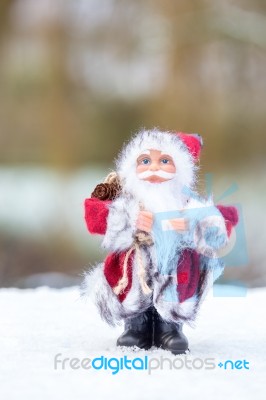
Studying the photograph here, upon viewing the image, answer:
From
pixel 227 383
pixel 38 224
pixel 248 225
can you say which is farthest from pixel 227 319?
pixel 38 224

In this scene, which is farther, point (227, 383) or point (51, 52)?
point (51, 52)

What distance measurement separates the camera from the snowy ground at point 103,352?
483 mm

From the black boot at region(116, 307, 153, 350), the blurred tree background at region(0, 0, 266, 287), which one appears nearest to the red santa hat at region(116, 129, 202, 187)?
the black boot at region(116, 307, 153, 350)

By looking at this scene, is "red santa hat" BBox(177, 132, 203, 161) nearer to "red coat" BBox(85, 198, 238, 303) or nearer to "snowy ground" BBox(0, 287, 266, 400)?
"red coat" BBox(85, 198, 238, 303)

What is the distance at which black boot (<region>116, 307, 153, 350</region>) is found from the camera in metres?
0.63

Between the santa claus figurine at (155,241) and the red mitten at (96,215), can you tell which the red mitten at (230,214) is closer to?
the santa claus figurine at (155,241)

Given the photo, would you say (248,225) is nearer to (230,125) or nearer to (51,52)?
(230,125)

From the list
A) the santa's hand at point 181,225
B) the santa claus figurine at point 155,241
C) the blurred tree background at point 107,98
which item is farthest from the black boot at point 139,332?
the blurred tree background at point 107,98

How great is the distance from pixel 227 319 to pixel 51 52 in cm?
75

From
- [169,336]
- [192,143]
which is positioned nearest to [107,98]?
[192,143]

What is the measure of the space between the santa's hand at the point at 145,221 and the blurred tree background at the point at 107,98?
2.21ft

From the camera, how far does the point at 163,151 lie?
0.64 metres

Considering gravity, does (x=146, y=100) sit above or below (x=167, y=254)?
above

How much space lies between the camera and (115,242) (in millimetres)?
616
